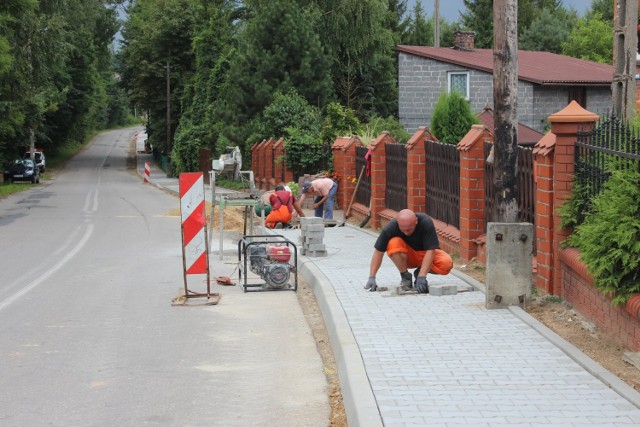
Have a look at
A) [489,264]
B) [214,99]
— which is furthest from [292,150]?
[214,99]

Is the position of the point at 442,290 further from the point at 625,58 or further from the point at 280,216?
the point at 280,216

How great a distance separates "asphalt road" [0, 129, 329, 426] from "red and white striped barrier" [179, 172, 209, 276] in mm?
591

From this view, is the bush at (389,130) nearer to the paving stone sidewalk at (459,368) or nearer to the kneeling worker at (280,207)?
the kneeling worker at (280,207)

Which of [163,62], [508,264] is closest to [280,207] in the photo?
[508,264]

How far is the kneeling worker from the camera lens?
20578mm

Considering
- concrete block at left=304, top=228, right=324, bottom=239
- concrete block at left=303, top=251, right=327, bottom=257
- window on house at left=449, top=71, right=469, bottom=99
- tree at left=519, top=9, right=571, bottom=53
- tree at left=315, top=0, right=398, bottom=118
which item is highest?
tree at left=519, top=9, right=571, bottom=53

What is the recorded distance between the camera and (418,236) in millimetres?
11734

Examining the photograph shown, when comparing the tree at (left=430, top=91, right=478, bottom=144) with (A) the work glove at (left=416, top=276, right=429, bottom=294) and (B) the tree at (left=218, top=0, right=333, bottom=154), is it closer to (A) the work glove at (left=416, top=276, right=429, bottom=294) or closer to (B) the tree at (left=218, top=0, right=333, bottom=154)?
(B) the tree at (left=218, top=0, right=333, bottom=154)

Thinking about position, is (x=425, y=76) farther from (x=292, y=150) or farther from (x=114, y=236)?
(x=114, y=236)

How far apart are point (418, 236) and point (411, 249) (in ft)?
0.62

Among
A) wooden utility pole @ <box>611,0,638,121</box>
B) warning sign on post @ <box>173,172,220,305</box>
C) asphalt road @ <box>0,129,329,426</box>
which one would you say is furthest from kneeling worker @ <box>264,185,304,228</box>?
warning sign on post @ <box>173,172,220,305</box>

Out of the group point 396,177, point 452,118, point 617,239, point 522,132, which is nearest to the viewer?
point 617,239

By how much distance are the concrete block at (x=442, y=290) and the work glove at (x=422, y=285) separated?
0.24 ft

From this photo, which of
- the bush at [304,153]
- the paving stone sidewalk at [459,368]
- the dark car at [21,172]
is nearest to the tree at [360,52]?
the bush at [304,153]
